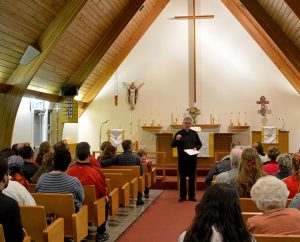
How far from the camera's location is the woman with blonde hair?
13.0 feet

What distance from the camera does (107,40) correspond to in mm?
10688

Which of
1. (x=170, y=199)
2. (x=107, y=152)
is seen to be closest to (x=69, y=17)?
(x=107, y=152)

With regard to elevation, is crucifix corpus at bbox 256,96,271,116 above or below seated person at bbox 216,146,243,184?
above

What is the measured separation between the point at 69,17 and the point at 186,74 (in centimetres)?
511

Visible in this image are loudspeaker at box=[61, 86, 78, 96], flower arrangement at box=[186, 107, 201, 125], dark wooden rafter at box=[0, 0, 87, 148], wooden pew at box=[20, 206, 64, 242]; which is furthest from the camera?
flower arrangement at box=[186, 107, 201, 125]

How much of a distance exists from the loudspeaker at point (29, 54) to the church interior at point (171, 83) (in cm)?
121

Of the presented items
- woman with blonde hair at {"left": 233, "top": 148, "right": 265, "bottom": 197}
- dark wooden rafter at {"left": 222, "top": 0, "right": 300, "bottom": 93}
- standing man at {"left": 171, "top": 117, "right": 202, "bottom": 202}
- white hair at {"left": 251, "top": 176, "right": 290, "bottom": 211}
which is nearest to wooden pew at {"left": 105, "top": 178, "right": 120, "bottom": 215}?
woman with blonde hair at {"left": 233, "top": 148, "right": 265, "bottom": 197}

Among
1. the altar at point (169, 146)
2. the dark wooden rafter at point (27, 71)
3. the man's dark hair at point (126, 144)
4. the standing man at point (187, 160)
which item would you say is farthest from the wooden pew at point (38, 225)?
the altar at point (169, 146)

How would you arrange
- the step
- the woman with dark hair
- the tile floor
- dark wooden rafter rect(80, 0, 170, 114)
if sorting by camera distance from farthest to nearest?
1. dark wooden rafter rect(80, 0, 170, 114)
2. the step
3. the tile floor
4. the woman with dark hair

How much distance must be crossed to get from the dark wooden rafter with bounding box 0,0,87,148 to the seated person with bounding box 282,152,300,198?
556 cm

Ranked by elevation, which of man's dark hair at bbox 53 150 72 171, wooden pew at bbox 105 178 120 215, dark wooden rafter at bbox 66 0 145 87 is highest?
dark wooden rafter at bbox 66 0 145 87

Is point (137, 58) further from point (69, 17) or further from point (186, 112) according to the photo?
point (69, 17)

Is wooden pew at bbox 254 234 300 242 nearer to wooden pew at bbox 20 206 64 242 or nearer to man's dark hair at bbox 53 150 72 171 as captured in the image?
wooden pew at bbox 20 206 64 242

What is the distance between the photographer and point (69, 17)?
8.38 metres
